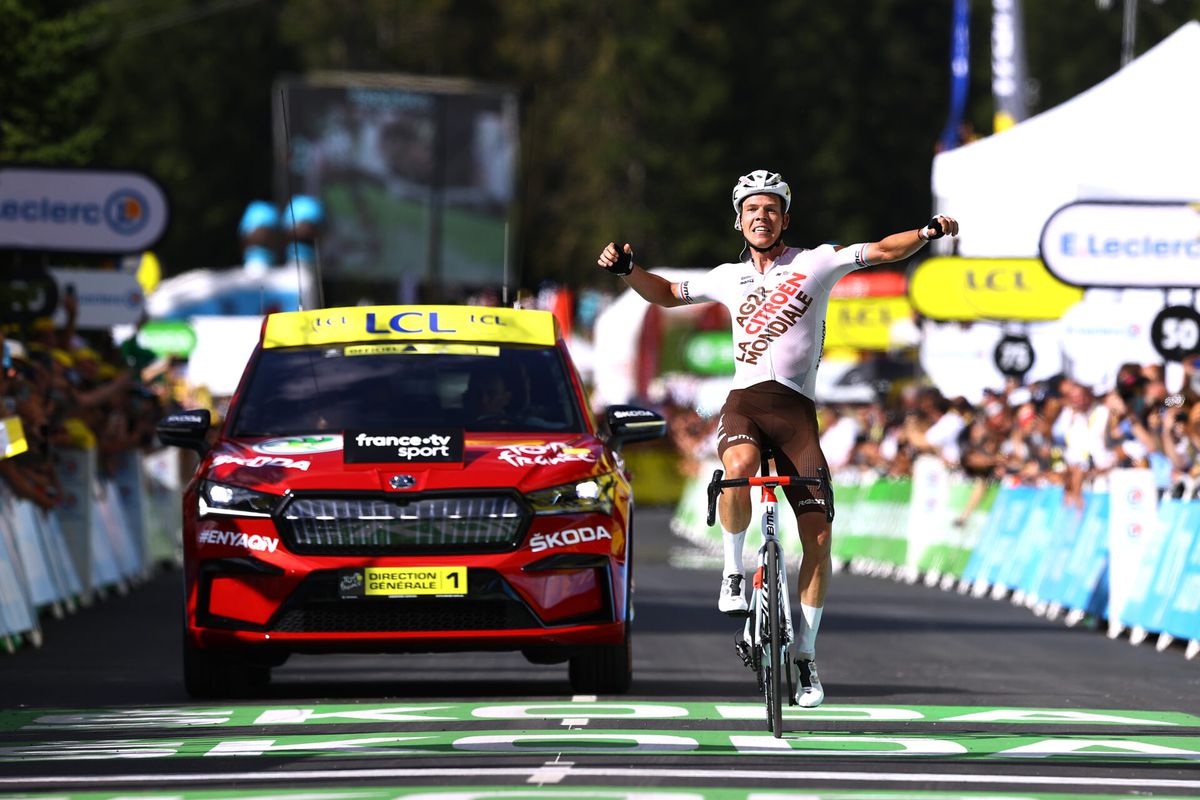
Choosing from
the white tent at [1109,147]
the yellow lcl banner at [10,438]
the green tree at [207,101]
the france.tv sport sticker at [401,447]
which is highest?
the green tree at [207,101]

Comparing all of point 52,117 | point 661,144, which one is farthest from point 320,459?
point 661,144

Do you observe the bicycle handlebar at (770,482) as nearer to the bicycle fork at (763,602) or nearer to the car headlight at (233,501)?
the bicycle fork at (763,602)

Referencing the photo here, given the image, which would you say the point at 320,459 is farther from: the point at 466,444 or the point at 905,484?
the point at 905,484

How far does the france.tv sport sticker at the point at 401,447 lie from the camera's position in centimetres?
1295

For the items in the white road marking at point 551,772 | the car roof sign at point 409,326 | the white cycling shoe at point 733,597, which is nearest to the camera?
the white road marking at point 551,772

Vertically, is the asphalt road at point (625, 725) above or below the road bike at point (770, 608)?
below

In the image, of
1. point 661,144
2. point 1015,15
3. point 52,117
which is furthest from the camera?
point 661,144

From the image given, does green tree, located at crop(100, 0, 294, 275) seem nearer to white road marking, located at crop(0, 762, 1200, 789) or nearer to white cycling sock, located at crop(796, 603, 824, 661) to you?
white cycling sock, located at crop(796, 603, 824, 661)

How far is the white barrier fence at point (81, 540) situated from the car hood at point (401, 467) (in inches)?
156

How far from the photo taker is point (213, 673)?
13.2m

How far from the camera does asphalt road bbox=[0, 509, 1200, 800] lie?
31.6 ft

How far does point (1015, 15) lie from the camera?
36.7 metres

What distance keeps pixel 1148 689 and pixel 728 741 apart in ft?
13.8

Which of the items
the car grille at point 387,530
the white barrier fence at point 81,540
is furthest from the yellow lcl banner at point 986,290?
the car grille at point 387,530
